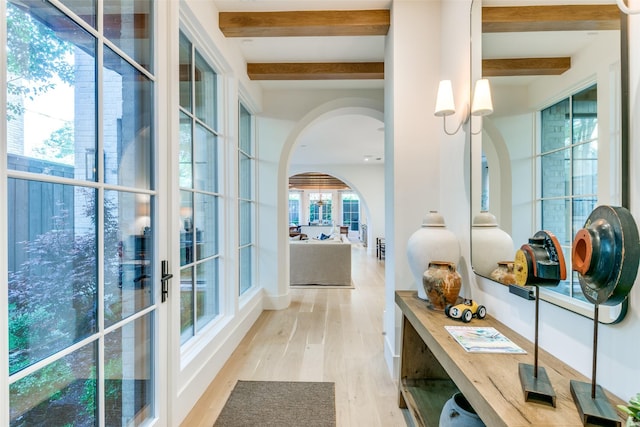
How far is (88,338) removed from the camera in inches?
49.1

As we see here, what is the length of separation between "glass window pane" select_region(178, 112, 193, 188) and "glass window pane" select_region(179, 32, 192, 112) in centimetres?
11

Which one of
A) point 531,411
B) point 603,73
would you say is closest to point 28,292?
point 531,411

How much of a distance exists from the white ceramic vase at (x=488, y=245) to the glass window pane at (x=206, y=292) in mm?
1974

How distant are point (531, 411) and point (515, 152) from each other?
108 cm

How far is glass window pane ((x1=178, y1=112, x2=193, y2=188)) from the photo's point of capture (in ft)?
7.18

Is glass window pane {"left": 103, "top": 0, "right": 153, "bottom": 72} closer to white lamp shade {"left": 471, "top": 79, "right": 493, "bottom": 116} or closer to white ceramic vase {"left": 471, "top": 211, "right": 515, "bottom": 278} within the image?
white lamp shade {"left": 471, "top": 79, "right": 493, "bottom": 116}

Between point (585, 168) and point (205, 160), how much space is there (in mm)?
2476

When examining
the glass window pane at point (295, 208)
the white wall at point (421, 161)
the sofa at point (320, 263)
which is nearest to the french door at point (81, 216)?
the white wall at point (421, 161)

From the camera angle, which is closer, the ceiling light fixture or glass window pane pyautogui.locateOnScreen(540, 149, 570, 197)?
the ceiling light fixture

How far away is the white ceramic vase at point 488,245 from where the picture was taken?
5.20ft

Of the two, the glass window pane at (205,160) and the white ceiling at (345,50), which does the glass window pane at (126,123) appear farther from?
the white ceiling at (345,50)

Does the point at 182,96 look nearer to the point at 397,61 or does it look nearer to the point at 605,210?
the point at 397,61

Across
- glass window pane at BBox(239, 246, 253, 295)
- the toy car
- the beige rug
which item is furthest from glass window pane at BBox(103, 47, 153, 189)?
glass window pane at BBox(239, 246, 253, 295)

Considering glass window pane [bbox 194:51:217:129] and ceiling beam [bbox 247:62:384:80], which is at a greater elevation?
ceiling beam [bbox 247:62:384:80]
